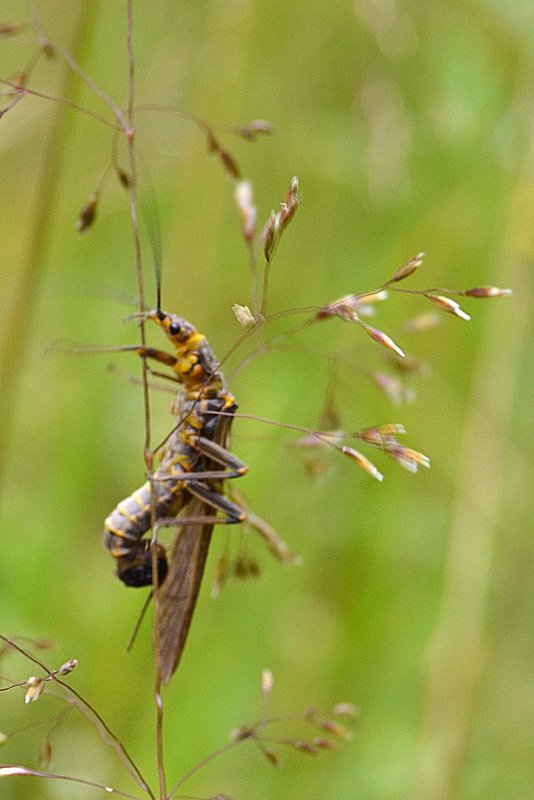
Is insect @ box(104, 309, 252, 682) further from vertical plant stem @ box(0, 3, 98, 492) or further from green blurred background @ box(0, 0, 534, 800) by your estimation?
green blurred background @ box(0, 0, 534, 800)

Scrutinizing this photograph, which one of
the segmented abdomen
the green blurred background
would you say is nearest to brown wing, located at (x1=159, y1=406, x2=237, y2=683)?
the segmented abdomen

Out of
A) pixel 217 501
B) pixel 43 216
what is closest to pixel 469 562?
pixel 217 501

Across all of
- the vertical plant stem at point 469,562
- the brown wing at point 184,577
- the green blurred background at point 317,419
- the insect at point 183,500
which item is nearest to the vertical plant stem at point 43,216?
the green blurred background at point 317,419

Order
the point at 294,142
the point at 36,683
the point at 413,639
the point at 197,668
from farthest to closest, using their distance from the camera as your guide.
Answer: the point at 294,142, the point at 413,639, the point at 197,668, the point at 36,683

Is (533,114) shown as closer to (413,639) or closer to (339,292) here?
(339,292)

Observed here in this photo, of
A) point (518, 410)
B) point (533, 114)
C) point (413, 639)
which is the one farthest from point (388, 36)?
point (413, 639)

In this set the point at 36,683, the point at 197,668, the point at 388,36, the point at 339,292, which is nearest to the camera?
the point at 36,683

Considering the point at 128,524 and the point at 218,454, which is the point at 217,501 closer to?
the point at 218,454

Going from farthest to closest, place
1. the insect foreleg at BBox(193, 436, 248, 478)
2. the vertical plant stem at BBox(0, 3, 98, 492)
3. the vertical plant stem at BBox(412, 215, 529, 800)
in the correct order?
the vertical plant stem at BBox(412, 215, 529, 800) < the vertical plant stem at BBox(0, 3, 98, 492) < the insect foreleg at BBox(193, 436, 248, 478)
